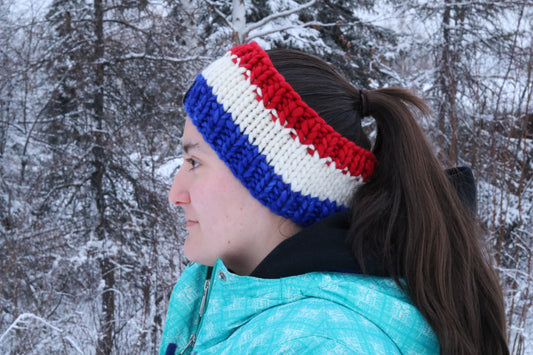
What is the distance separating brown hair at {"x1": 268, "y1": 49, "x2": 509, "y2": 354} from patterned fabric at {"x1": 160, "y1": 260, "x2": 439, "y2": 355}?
60mm

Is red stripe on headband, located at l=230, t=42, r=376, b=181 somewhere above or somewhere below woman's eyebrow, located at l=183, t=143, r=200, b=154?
above

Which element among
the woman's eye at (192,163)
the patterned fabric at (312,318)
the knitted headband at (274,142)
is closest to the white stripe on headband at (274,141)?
the knitted headband at (274,142)

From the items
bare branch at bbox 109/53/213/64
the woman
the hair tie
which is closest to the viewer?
the woman

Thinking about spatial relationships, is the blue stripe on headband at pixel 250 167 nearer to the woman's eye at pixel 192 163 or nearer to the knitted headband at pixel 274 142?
the knitted headband at pixel 274 142

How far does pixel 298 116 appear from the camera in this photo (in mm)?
1342

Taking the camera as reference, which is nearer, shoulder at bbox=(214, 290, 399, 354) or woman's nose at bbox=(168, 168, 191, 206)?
shoulder at bbox=(214, 290, 399, 354)

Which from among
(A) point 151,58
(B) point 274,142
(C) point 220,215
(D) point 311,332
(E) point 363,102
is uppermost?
(A) point 151,58

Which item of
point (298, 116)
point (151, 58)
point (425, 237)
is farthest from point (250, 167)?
point (151, 58)

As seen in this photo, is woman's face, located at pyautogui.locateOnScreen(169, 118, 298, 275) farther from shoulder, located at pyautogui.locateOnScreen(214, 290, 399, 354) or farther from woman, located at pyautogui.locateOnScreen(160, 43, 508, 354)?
shoulder, located at pyautogui.locateOnScreen(214, 290, 399, 354)

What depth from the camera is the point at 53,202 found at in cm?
753

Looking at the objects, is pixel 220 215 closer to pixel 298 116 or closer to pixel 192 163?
pixel 192 163

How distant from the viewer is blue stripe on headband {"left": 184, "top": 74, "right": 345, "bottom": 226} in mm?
1361

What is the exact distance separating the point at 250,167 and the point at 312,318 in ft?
1.70

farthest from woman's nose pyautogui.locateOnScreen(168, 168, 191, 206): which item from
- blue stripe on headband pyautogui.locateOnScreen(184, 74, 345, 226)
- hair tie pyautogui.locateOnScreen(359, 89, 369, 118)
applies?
hair tie pyautogui.locateOnScreen(359, 89, 369, 118)
